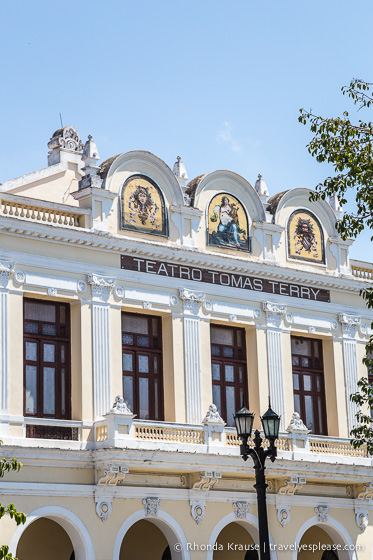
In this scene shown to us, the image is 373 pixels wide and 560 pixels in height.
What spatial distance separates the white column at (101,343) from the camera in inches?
983

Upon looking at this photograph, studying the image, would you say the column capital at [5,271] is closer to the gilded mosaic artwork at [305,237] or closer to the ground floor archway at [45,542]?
the ground floor archway at [45,542]

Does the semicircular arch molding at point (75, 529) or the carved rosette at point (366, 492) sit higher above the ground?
the carved rosette at point (366, 492)

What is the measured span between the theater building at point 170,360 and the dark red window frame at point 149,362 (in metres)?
0.04

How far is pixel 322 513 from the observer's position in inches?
1112

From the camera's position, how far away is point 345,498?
28953 millimetres

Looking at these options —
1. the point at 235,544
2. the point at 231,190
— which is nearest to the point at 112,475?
the point at 235,544

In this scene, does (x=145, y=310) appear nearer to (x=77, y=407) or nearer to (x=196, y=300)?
(x=196, y=300)

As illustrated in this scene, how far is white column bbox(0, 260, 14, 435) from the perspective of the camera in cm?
2334

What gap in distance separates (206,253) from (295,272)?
3135 mm

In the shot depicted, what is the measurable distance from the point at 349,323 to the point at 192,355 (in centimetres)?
582

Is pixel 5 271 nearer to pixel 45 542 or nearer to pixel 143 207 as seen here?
pixel 143 207

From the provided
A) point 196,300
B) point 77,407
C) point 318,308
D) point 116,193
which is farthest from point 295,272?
point 77,407

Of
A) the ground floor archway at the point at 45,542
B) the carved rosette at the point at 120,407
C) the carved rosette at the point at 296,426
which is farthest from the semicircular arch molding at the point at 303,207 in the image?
the ground floor archway at the point at 45,542

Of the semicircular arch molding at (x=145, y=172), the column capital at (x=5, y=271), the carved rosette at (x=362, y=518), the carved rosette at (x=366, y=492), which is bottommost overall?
the carved rosette at (x=362, y=518)
